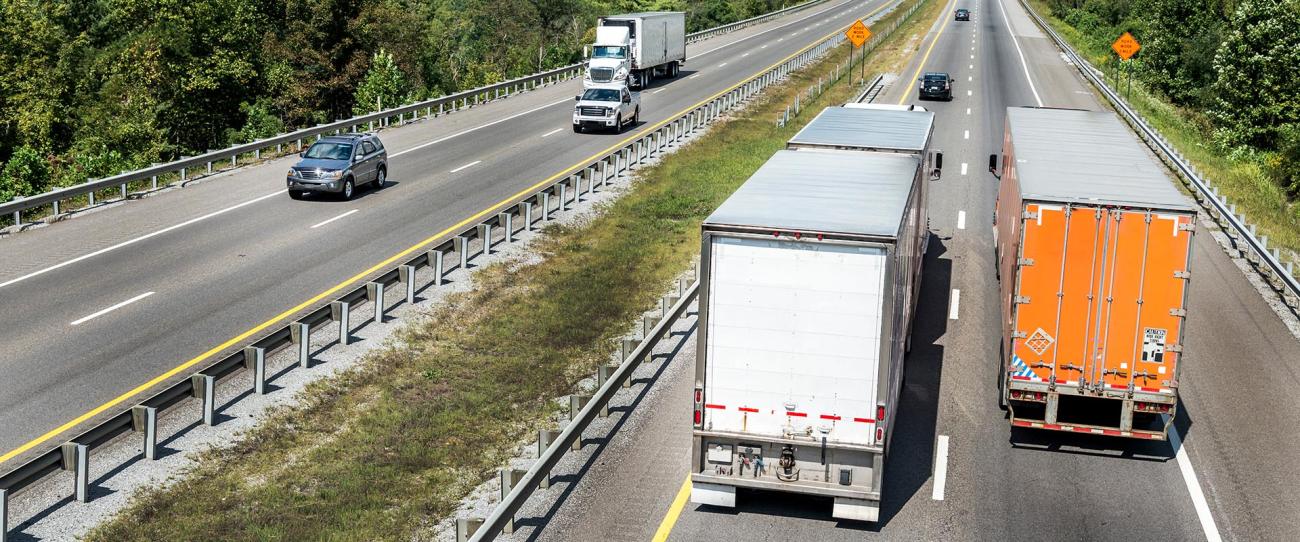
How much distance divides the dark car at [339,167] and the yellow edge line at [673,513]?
819 inches

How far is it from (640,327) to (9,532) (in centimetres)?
1134

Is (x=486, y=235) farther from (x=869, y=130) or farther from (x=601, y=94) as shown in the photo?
(x=601, y=94)

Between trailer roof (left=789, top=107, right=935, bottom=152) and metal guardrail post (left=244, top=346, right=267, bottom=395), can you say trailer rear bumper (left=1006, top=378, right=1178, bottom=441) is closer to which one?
trailer roof (left=789, top=107, right=935, bottom=152)

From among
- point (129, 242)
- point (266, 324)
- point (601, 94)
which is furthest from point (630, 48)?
point (266, 324)

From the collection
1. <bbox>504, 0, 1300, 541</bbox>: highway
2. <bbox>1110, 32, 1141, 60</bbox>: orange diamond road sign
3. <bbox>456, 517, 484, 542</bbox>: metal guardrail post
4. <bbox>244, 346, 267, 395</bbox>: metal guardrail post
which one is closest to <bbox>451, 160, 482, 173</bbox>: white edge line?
<bbox>504, 0, 1300, 541</bbox>: highway

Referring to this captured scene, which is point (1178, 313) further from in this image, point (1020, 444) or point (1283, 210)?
point (1283, 210)

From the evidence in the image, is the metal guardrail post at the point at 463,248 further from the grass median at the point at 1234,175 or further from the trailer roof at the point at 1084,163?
the grass median at the point at 1234,175

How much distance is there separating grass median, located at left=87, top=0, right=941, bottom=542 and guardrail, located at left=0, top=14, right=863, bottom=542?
78 cm

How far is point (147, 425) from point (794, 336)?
8455 millimetres

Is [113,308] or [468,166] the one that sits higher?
[468,166]

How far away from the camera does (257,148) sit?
39.4 metres

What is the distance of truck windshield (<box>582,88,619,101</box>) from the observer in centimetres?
4669

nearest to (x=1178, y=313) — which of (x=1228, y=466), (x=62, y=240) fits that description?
(x=1228, y=466)

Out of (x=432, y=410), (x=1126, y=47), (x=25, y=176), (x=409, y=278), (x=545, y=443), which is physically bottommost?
(x=25, y=176)
